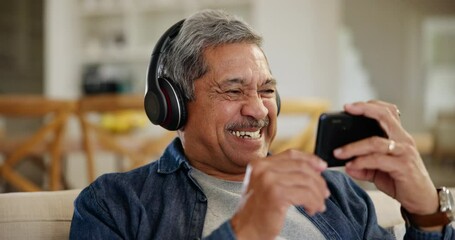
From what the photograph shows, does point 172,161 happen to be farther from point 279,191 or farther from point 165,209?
point 279,191

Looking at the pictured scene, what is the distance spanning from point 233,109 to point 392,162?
34 cm

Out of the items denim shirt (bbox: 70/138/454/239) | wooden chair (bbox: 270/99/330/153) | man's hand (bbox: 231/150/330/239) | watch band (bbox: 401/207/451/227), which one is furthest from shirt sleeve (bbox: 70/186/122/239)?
wooden chair (bbox: 270/99/330/153)

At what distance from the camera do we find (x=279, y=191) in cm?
77

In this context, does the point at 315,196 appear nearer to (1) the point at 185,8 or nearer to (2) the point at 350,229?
(2) the point at 350,229

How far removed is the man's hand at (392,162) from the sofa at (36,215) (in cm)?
55

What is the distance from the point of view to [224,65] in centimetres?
112

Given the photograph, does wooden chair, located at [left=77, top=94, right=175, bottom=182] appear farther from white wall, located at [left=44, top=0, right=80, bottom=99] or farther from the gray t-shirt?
white wall, located at [left=44, top=0, right=80, bottom=99]

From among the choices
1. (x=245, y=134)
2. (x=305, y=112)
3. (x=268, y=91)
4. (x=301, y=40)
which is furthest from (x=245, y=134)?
(x=301, y=40)

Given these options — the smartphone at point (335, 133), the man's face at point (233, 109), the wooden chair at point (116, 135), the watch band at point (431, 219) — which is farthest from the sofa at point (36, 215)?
the wooden chair at point (116, 135)

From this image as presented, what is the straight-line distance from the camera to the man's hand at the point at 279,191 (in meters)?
0.77

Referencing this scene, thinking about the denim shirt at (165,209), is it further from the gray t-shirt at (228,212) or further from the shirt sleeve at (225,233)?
the shirt sleeve at (225,233)

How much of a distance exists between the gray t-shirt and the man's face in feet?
0.12

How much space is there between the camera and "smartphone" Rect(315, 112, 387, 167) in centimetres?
88

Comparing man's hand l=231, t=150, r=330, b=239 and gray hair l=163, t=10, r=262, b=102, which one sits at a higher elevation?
gray hair l=163, t=10, r=262, b=102
